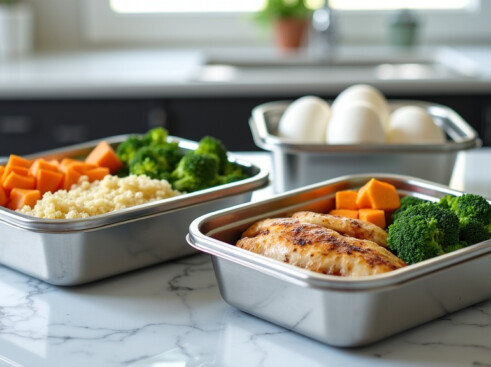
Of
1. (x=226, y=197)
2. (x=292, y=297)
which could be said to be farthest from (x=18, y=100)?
(x=292, y=297)

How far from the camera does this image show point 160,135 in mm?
1758

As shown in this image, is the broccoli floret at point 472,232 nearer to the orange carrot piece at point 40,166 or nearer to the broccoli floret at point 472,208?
the broccoli floret at point 472,208

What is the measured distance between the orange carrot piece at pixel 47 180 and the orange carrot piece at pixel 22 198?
46 millimetres

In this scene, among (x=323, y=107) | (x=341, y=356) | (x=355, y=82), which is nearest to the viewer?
(x=341, y=356)

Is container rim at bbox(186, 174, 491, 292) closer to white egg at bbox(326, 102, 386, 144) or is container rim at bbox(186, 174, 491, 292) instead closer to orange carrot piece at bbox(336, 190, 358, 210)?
orange carrot piece at bbox(336, 190, 358, 210)

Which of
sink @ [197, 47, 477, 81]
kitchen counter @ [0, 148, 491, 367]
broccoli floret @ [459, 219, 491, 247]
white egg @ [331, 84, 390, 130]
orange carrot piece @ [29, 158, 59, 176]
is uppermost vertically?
white egg @ [331, 84, 390, 130]

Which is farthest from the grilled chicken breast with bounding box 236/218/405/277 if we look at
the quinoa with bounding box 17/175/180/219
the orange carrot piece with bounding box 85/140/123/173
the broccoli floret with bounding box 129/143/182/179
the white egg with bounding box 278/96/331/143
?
the white egg with bounding box 278/96/331/143

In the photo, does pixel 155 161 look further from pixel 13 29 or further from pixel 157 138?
pixel 13 29

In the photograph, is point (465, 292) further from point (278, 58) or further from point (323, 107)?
point (278, 58)

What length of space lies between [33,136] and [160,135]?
163cm

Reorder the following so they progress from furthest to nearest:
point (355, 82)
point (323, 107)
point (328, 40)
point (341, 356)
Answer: point (328, 40), point (355, 82), point (323, 107), point (341, 356)

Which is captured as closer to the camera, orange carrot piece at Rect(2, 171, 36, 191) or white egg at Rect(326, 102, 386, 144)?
orange carrot piece at Rect(2, 171, 36, 191)

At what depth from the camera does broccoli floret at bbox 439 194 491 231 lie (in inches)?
51.4

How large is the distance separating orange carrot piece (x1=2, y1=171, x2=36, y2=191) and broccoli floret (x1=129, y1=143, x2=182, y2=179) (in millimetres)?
205
